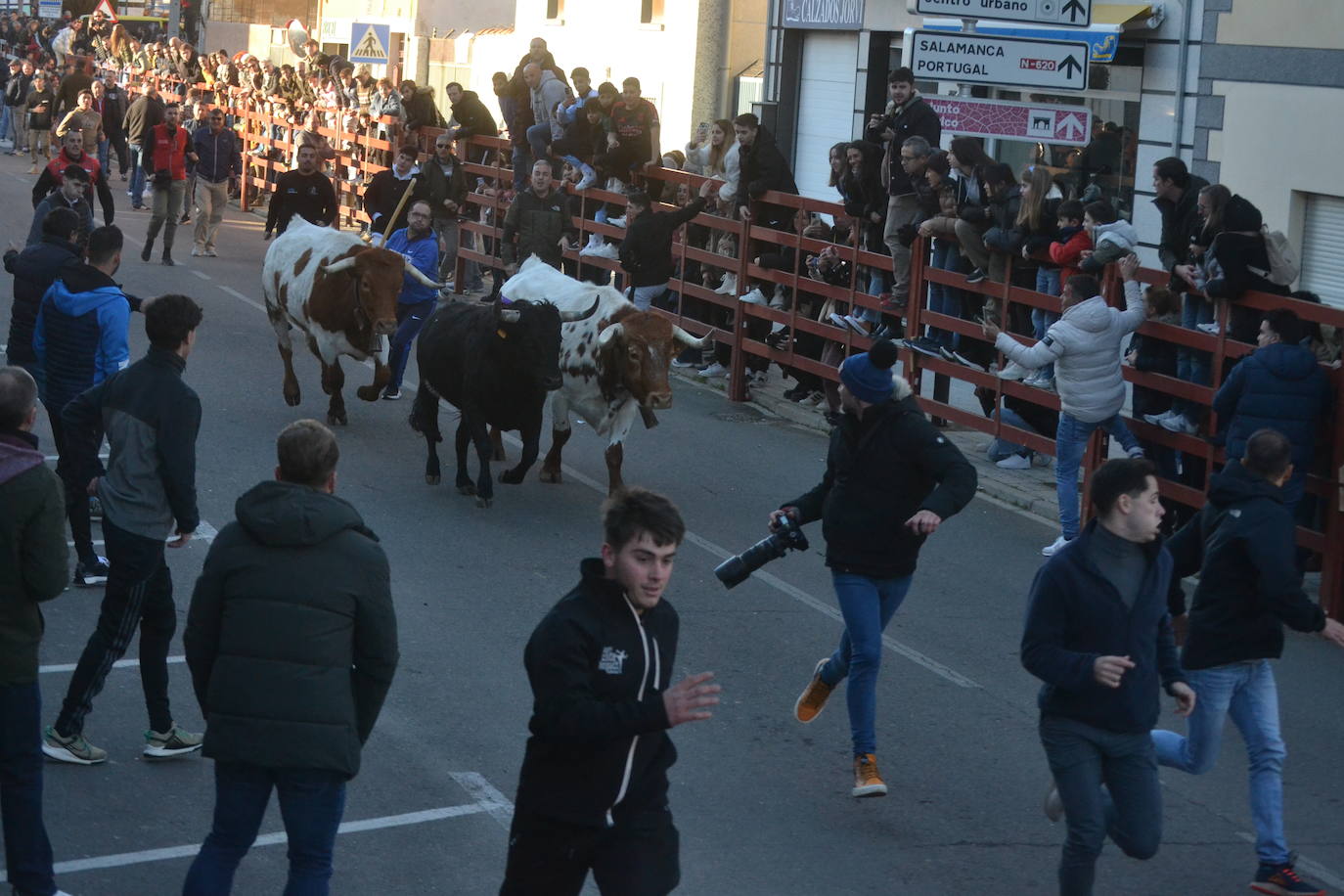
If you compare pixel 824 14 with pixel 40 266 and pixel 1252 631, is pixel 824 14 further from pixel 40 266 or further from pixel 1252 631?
pixel 1252 631

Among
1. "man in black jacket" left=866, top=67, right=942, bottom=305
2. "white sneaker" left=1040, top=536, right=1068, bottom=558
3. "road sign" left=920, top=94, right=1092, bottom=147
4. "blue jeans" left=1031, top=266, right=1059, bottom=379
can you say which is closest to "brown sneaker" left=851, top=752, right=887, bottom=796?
"white sneaker" left=1040, top=536, right=1068, bottom=558

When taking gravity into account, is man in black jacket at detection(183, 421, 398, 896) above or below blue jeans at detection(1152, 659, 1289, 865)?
above

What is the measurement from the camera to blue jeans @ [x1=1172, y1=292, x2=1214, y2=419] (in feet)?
40.0

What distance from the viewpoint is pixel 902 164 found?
50.9 ft

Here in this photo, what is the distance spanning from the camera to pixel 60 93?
34125 millimetres

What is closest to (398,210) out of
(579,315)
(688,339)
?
(579,315)

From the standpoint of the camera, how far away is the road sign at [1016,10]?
41.1ft

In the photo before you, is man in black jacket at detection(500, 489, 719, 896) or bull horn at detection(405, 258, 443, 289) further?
bull horn at detection(405, 258, 443, 289)

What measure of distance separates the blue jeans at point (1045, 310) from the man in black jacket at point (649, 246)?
193 inches

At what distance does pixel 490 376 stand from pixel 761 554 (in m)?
5.52

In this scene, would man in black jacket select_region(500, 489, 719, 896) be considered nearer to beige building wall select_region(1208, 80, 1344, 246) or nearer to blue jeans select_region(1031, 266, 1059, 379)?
blue jeans select_region(1031, 266, 1059, 379)

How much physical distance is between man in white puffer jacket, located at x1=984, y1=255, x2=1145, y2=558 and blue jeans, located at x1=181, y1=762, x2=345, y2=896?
7845 millimetres

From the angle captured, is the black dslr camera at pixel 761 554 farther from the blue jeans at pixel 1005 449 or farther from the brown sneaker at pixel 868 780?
the blue jeans at pixel 1005 449

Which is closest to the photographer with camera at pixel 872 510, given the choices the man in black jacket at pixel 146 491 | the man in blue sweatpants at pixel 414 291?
the man in black jacket at pixel 146 491
